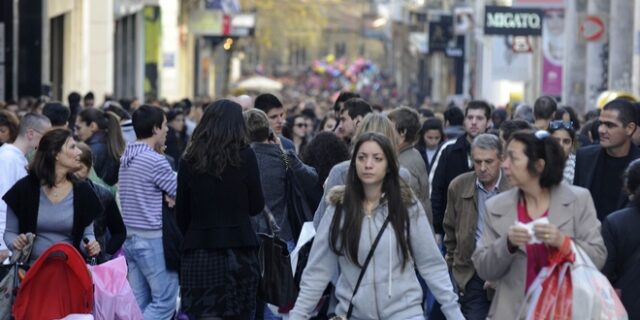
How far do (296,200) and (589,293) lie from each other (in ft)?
14.0

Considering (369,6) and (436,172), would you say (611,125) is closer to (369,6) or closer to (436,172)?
(436,172)

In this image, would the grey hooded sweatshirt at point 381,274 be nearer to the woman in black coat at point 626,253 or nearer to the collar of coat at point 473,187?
the woman in black coat at point 626,253

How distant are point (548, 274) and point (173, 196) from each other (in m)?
4.51

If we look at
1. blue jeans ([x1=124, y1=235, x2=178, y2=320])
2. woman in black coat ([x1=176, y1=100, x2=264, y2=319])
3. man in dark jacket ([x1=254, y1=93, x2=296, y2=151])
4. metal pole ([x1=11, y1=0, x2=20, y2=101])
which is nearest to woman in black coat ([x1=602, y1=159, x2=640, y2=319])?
woman in black coat ([x1=176, y1=100, x2=264, y2=319])

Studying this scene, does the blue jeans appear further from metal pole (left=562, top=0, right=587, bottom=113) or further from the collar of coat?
metal pole (left=562, top=0, right=587, bottom=113)

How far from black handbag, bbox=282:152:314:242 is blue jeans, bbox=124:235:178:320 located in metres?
0.96

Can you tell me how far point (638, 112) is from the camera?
10.7 metres

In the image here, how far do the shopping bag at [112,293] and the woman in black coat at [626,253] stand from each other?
2.81 m

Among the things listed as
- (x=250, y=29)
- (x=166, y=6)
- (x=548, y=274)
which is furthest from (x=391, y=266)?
(x=250, y=29)

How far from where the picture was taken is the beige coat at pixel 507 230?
711cm

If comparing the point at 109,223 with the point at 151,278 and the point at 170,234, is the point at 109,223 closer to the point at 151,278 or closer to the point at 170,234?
the point at 170,234

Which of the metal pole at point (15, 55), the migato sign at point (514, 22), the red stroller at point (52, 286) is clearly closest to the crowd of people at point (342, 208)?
the red stroller at point (52, 286)

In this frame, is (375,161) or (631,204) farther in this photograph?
(631,204)

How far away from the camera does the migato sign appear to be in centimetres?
3412
